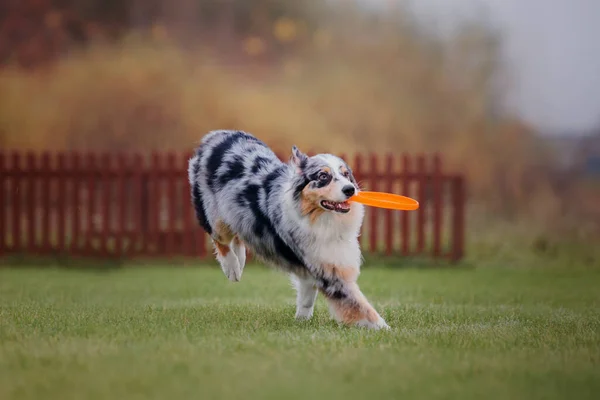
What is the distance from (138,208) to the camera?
13242mm

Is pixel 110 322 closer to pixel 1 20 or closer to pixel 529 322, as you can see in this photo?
pixel 529 322

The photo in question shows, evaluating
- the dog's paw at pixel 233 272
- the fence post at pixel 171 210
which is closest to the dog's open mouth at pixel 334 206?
the dog's paw at pixel 233 272

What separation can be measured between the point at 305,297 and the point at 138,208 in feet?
22.8

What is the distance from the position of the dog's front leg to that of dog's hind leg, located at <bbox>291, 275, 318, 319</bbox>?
39cm

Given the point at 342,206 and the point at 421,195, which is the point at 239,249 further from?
the point at 421,195

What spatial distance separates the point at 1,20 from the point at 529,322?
12.6 m

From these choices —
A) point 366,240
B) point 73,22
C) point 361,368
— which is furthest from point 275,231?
point 73,22

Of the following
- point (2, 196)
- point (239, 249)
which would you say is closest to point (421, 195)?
point (239, 249)

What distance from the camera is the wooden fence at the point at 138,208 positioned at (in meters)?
12.9

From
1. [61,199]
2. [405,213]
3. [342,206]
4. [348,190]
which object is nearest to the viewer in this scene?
[348,190]

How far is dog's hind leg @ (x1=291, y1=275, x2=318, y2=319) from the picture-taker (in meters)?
6.77

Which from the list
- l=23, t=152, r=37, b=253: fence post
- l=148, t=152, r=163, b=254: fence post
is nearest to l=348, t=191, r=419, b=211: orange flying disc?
l=148, t=152, r=163, b=254: fence post

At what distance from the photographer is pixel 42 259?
12.7m

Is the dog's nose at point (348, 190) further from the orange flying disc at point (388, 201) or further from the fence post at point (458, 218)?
the fence post at point (458, 218)
